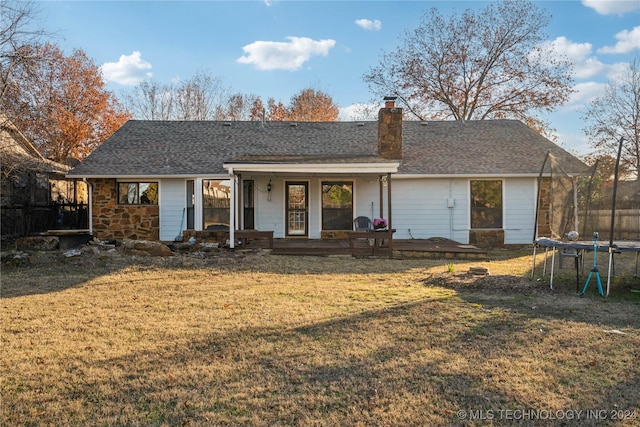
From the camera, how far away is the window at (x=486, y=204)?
569 inches

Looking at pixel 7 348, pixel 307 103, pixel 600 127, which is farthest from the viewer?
pixel 307 103

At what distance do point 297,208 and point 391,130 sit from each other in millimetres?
4132

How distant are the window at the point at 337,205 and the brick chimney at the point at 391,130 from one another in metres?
1.83

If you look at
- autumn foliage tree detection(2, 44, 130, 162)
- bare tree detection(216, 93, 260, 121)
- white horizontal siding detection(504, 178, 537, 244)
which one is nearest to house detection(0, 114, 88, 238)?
autumn foliage tree detection(2, 44, 130, 162)

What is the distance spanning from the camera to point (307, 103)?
36.3m

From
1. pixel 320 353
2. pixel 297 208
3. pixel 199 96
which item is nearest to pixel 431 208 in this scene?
pixel 297 208

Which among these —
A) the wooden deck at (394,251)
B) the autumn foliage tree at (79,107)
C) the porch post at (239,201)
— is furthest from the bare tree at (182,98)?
the wooden deck at (394,251)

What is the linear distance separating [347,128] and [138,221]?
8535 millimetres

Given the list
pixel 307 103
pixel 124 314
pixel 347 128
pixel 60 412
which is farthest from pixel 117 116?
pixel 60 412

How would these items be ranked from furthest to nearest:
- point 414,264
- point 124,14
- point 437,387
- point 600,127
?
point 600,127 < point 124,14 < point 414,264 < point 437,387

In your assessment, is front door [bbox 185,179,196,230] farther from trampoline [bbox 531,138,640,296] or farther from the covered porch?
trampoline [bbox 531,138,640,296]

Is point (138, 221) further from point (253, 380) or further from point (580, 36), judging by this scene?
point (580, 36)

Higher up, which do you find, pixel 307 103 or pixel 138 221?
pixel 307 103

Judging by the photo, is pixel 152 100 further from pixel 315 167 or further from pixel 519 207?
pixel 519 207
